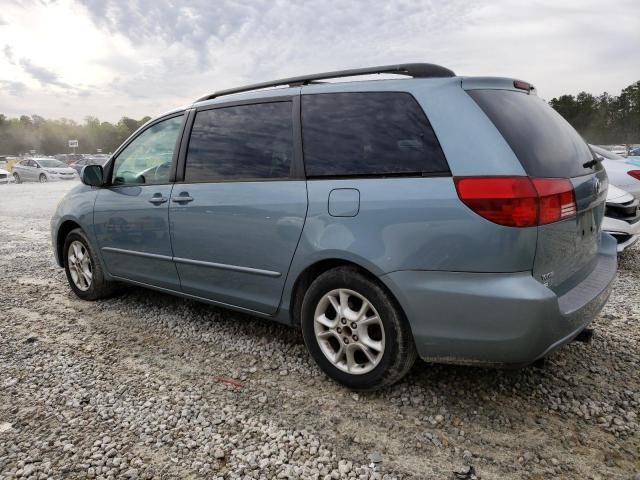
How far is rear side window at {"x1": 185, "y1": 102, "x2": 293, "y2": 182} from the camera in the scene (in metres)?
3.05

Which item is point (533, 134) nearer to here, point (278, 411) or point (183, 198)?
point (278, 411)

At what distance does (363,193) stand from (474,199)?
59cm

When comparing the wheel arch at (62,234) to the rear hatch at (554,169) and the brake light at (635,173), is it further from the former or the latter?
the brake light at (635,173)

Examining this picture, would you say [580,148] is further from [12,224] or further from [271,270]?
[12,224]

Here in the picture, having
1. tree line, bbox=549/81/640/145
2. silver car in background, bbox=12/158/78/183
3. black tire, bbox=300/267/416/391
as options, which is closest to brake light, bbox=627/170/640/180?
black tire, bbox=300/267/416/391

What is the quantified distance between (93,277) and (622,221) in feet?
18.1

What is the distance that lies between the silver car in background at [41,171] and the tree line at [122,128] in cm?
1795

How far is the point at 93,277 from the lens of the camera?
4512 millimetres

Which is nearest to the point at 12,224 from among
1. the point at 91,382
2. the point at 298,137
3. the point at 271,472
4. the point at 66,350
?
the point at 66,350

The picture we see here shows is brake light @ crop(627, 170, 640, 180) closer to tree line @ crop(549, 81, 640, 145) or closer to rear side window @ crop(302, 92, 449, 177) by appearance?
rear side window @ crop(302, 92, 449, 177)

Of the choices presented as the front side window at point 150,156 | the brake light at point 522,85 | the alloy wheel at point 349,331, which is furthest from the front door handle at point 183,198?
the brake light at point 522,85

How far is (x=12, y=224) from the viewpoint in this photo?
1030 centimetres

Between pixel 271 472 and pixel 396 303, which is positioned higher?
pixel 396 303

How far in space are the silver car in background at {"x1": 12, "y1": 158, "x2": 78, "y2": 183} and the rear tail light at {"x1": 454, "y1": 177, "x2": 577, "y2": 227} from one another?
29.6 meters
